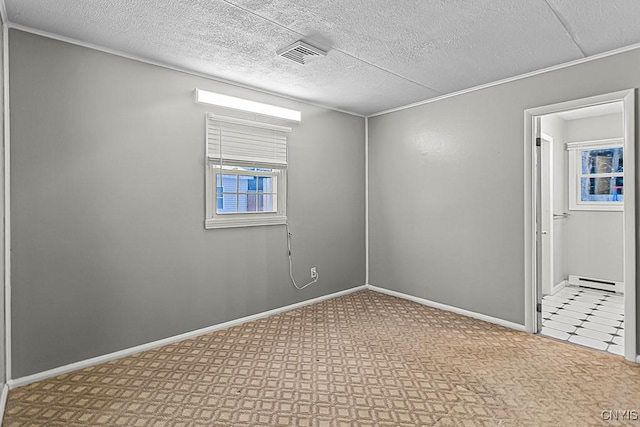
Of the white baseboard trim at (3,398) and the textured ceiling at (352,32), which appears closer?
the white baseboard trim at (3,398)

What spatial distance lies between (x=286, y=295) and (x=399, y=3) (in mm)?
3065

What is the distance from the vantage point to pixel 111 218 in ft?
9.03

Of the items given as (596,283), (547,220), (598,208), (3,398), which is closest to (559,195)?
(598,208)

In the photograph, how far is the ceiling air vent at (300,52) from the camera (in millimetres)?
2622

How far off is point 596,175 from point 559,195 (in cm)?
53

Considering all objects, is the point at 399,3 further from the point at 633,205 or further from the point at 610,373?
the point at 610,373

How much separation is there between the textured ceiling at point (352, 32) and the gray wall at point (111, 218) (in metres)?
0.30

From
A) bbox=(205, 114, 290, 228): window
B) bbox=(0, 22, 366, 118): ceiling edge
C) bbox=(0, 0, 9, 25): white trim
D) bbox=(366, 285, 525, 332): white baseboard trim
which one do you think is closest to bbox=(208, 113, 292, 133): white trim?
bbox=(205, 114, 290, 228): window

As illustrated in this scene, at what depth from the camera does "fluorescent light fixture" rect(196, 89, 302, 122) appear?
322 cm

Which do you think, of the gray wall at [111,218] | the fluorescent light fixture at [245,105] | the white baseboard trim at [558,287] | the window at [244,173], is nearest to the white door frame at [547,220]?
the white baseboard trim at [558,287]

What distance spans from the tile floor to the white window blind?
10.8 ft

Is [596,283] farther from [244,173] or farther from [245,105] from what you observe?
[245,105]

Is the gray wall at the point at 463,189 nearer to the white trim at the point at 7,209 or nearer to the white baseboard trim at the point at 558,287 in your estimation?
the white baseboard trim at the point at 558,287

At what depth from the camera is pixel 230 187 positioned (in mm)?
3531
